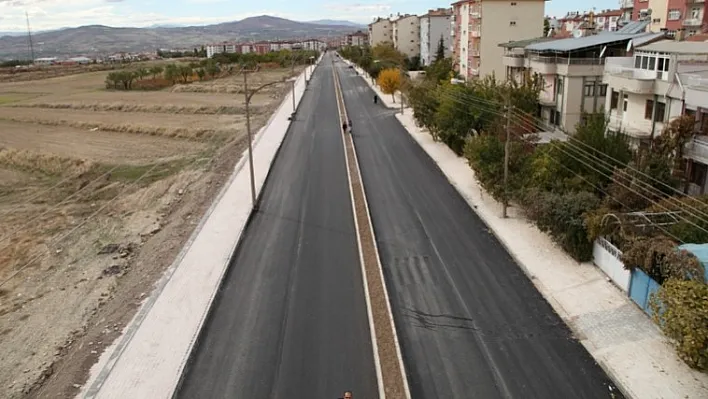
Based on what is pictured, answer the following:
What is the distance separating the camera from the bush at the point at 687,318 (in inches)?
472

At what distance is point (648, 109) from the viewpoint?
23.8 m

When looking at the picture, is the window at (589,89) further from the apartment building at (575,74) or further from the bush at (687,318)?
the bush at (687,318)

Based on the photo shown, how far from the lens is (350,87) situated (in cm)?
8375

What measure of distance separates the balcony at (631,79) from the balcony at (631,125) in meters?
1.24

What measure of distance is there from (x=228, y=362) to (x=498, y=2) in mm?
47885

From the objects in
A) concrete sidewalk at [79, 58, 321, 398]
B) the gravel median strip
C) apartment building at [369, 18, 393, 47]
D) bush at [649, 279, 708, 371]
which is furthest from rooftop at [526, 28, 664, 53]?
apartment building at [369, 18, 393, 47]

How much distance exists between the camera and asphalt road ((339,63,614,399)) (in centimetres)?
1259

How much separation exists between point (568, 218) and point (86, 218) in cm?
2081

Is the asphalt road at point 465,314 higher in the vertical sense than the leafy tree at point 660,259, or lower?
lower

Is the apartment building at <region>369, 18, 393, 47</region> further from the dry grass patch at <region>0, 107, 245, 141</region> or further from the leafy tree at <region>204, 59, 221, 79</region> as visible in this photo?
the dry grass patch at <region>0, 107, 245, 141</region>

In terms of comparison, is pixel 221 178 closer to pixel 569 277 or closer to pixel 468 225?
pixel 468 225

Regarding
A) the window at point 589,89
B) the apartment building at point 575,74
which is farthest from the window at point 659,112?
the window at point 589,89

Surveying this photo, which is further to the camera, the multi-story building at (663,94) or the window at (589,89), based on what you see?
the window at (589,89)

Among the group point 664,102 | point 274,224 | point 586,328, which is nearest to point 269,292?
point 274,224
